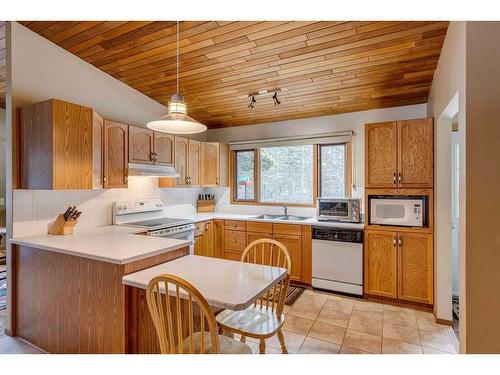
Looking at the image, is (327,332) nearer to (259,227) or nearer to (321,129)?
(259,227)

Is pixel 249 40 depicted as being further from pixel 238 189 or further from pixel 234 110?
pixel 238 189

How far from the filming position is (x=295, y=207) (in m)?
4.16

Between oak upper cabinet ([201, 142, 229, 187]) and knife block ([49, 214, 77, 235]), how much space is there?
2.00 meters

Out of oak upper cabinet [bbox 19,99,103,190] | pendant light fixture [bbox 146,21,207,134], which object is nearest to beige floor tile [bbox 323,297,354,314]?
pendant light fixture [bbox 146,21,207,134]

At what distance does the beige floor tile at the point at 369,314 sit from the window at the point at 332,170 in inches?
59.9

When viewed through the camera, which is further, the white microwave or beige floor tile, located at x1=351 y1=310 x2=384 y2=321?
the white microwave

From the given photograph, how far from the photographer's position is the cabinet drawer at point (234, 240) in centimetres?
394

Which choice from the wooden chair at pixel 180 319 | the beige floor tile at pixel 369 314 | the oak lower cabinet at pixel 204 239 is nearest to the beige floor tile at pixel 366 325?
the beige floor tile at pixel 369 314

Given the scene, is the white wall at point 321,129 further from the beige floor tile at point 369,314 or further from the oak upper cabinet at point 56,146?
the oak upper cabinet at point 56,146

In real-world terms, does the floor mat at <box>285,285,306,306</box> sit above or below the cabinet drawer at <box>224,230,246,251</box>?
below

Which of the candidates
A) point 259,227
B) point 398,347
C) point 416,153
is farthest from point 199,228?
point 416,153

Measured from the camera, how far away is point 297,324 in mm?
2619

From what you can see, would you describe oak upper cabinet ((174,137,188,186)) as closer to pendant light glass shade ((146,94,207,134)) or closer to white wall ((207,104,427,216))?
white wall ((207,104,427,216))

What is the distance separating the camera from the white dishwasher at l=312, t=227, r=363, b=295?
10.4 ft
